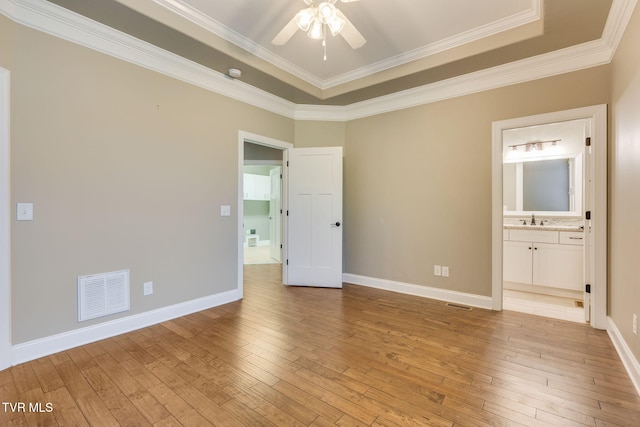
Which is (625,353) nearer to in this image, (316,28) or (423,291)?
(423,291)

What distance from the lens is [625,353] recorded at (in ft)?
7.02

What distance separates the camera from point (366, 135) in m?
4.34

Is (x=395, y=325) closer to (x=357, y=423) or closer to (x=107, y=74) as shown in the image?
(x=357, y=423)

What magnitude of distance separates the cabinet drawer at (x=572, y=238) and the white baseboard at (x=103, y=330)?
4583 mm

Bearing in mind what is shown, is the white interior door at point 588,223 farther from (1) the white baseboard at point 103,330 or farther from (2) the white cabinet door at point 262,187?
(2) the white cabinet door at point 262,187

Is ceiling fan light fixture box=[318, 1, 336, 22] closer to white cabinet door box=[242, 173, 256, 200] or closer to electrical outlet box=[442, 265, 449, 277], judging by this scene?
electrical outlet box=[442, 265, 449, 277]

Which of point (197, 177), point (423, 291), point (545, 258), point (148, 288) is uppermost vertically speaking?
point (197, 177)

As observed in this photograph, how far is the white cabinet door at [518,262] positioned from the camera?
4.21 meters

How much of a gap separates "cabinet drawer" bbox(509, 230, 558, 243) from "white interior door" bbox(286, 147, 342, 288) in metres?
2.63

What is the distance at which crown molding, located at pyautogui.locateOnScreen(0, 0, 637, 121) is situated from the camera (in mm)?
2223

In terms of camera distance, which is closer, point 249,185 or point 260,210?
point 249,185

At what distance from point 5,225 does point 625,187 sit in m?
4.62

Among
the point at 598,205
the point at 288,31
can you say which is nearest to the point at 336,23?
the point at 288,31

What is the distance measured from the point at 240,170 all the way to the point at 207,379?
2443 millimetres
